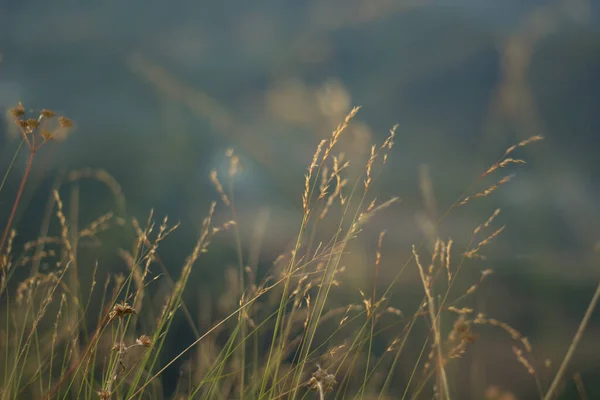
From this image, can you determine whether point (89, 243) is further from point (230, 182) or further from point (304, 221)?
point (304, 221)

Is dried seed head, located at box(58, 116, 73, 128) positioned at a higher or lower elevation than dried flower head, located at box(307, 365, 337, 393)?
higher

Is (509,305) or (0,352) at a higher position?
(0,352)

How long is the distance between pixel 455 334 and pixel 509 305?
794 centimetres

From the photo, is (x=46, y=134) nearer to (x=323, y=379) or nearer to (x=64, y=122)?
(x=64, y=122)

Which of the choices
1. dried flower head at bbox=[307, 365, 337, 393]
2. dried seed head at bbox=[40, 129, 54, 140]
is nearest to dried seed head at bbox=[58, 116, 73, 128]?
dried seed head at bbox=[40, 129, 54, 140]

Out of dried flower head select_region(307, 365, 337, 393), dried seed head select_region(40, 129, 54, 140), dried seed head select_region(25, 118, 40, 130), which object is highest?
dried seed head select_region(25, 118, 40, 130)

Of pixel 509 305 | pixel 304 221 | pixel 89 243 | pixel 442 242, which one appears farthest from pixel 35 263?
pixel 509 305

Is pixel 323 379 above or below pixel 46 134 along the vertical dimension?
below

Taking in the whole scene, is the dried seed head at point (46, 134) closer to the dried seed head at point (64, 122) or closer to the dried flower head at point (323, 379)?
the dried seed head at point (64, 122)

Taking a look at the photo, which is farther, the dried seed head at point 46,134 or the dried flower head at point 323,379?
the dried seed head at point 46,134

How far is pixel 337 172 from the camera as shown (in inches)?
42.8

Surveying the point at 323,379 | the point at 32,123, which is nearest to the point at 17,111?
the point at 32,123

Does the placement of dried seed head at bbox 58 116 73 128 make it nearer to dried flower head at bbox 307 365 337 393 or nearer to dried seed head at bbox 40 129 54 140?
dried seed head at bbox 40 129 54 140

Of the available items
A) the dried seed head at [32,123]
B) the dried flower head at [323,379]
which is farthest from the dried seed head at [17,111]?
the dried flower head at [323,379]
